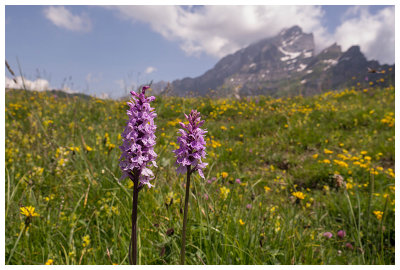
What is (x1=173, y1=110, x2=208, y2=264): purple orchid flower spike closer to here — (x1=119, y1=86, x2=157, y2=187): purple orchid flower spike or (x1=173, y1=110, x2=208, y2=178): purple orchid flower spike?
(x1=173, y1=110, x2=208, y2=178): purple orchid flower spike

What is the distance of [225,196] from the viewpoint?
3365 mm

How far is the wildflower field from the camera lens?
8.35 ft

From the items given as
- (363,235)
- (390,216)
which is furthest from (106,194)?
(390,216)

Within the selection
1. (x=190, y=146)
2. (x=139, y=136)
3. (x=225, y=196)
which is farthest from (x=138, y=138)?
(x=225, y=196)

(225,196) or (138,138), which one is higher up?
(138,138)

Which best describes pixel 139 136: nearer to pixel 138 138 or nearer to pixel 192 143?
pixel 138 138

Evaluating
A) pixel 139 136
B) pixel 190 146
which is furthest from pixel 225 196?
pixel 139 136

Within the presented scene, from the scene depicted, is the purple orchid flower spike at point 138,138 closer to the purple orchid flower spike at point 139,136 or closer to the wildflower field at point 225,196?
the purple orchid flower spike at point 139,136

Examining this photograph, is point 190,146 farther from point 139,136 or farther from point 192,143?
point 139,136

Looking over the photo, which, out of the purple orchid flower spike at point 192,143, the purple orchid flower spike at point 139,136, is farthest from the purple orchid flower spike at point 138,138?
the purple orchid flower spike at point 192,143

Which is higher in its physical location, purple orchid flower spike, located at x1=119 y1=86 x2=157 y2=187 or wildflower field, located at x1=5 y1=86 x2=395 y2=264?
purple orchid flower spike, located at x1=119 y1=86 x2=157 y2=187

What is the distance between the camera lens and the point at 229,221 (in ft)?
9.07

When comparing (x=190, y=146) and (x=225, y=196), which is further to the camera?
(x=225, y=196)

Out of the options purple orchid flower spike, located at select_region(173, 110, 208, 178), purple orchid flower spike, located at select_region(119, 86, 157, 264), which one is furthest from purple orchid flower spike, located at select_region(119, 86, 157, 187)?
purple orchid flower spike, located at select_region(173, 110, 208, 178)
